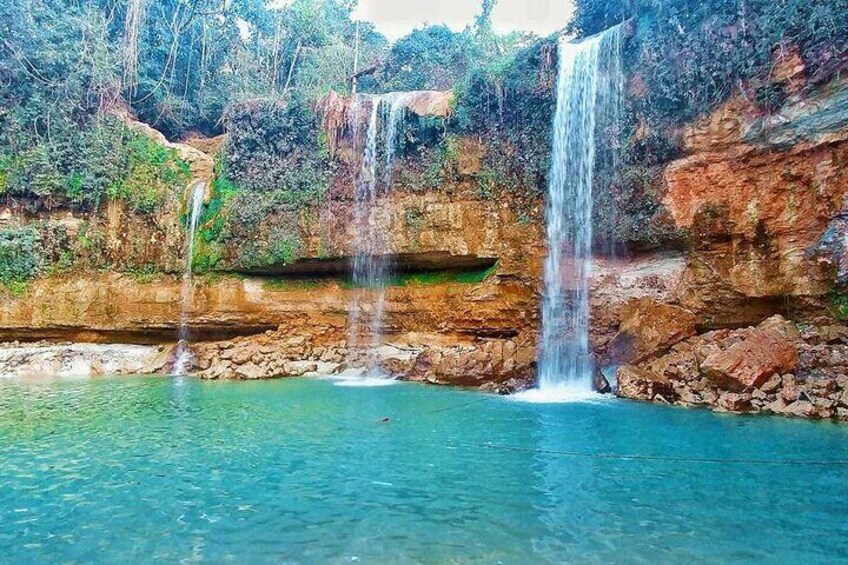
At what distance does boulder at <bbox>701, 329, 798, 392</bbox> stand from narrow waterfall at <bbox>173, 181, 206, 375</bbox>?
12.6m

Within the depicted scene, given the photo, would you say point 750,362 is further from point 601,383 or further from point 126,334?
point 126,334

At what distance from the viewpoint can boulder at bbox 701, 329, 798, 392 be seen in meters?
9.07

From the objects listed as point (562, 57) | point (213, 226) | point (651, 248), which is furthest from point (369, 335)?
point (562, 57)

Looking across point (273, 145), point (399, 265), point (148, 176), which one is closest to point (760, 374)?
point (399, 265)

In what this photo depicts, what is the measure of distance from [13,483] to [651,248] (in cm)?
1240

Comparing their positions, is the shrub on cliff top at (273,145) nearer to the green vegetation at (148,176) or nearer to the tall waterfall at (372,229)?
the tall waterfall at (372,229)

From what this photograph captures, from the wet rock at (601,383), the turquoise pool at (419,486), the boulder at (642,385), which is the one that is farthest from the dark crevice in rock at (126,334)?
the boulder at (642,385)

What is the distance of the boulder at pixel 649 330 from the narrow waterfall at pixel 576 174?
129 centimetres

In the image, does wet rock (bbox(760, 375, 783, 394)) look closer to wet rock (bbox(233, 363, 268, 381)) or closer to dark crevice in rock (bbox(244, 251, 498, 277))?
dark crevice in rock (bbox(244, 251, 498, 277))

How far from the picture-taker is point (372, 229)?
1548cm

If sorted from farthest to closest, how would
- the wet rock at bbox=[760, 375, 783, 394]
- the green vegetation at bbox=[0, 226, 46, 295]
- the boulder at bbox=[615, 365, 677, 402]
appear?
1. the green vegetation at bbox=[0, 226, 46, 295]
2. the boulder at bbox=[615, 365, 677, 402]
3. the wet rock at bbox=[760, 375, 783, 394]

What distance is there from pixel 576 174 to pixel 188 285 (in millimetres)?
11324

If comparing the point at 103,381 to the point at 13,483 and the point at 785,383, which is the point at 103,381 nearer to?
the point at 13,483

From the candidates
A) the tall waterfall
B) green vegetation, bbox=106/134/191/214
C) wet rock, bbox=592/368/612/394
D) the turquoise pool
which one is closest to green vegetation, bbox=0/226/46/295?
green vegetation, bbox=106/134/191/214
